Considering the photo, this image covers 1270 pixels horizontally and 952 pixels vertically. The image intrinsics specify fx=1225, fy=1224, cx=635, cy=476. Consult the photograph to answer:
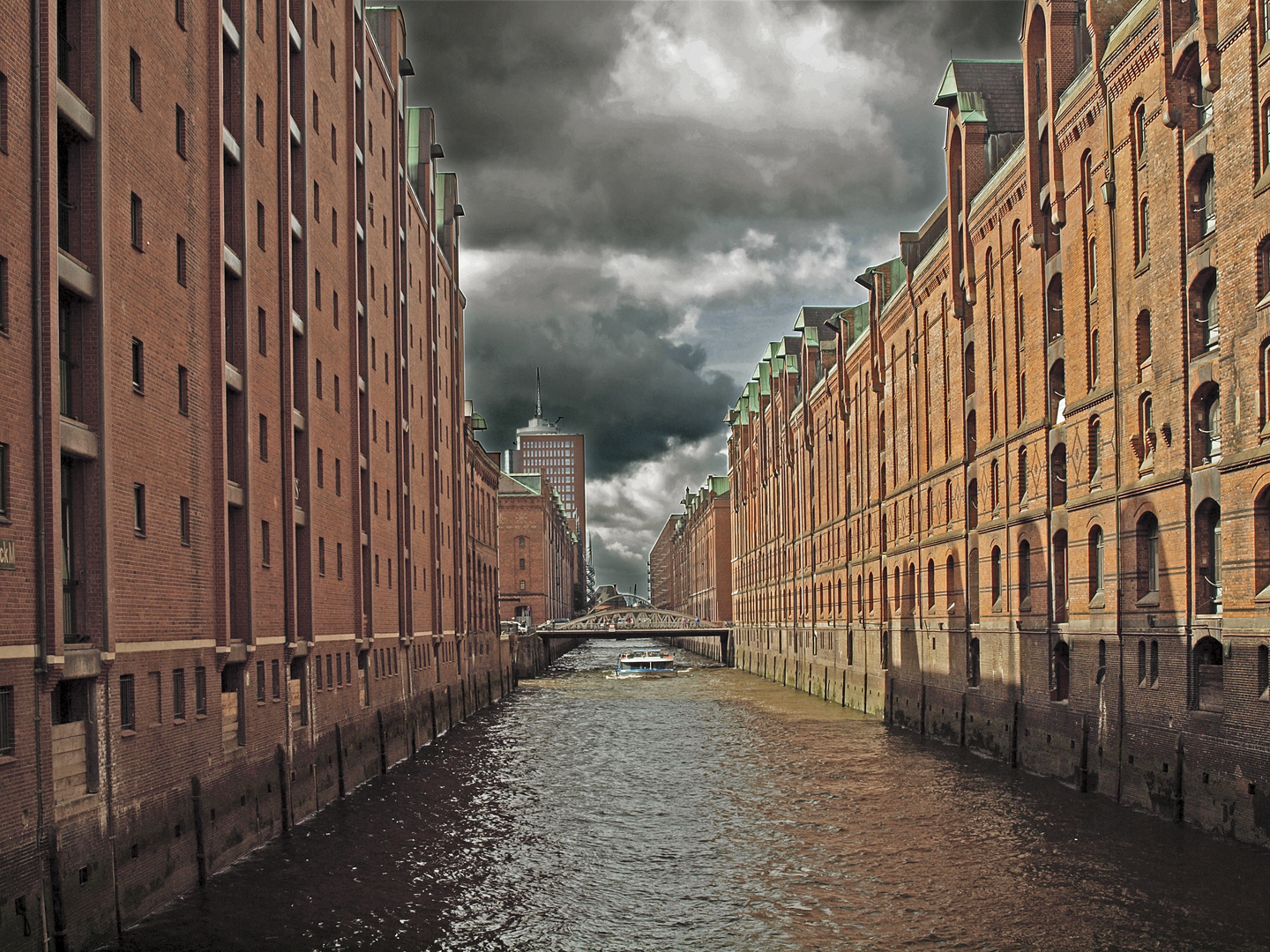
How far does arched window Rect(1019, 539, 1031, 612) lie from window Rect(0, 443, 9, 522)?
26.9m

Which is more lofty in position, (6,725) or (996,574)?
(996,574)

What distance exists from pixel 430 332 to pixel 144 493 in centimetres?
3569

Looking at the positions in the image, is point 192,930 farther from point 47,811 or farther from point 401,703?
point 401,703

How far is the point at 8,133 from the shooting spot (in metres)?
15.2

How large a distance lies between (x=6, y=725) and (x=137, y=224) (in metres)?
8.94

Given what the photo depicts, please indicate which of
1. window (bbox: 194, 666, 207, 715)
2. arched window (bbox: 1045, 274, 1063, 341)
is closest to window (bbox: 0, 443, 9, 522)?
window (bbox: 194, 666, 207, 715)

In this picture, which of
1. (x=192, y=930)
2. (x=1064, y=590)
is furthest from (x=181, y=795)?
(x=1064, y=590)

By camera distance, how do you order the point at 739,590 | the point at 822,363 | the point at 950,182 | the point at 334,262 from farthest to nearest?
the point at 739,590, the point at 822,363, the point at 950,182, the point at 334,262

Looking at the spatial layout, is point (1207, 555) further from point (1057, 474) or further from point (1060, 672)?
point (1057, 474)

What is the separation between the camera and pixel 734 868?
78.5 ft

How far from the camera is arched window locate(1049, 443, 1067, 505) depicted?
32.4m

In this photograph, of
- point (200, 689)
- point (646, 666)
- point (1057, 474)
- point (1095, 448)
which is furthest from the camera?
point (646, 666)

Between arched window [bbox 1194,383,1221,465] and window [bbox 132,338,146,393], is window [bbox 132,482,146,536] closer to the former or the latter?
window [bbox 132,338,146,393]

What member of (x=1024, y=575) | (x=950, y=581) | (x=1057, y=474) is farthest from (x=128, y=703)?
(x=950, y=581)
